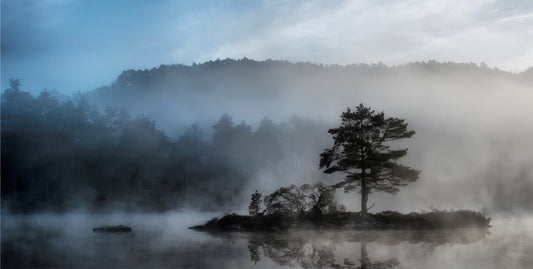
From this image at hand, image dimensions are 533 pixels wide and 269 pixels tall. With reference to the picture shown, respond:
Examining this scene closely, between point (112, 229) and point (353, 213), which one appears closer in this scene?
point (112, 229)

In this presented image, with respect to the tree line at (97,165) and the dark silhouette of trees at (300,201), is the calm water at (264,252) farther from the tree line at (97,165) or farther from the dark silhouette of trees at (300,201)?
the tree line at (97,165)

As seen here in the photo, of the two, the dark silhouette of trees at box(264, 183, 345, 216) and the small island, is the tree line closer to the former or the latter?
the small island

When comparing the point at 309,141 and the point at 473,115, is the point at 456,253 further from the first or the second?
the point at 473,115

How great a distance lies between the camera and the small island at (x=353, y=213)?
40938 mm

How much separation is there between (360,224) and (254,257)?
19820mm

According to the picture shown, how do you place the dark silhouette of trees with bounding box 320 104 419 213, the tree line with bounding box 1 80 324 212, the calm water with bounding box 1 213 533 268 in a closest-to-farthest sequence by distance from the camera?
the calm water with bounding box 1 213 533 268 < the dark silhouette of trees with bounding box 320 104 419 213 < the tree line with bounding box 1 80 324 212

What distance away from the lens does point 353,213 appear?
42.7 m

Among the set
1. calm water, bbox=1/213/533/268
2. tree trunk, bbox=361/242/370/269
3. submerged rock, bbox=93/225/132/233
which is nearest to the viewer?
tree trunk, bbox=361/242/370/269

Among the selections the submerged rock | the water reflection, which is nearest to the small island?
the submerged rock

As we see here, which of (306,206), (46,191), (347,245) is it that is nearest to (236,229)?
(306,206)

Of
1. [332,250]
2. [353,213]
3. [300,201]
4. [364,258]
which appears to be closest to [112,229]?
[300,201]

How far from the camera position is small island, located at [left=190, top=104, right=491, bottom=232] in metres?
40.9

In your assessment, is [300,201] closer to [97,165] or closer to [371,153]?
[371,153]

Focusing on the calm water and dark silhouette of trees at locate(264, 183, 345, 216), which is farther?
dark silhouette of trees at locate(264, 183, 345, 216)
